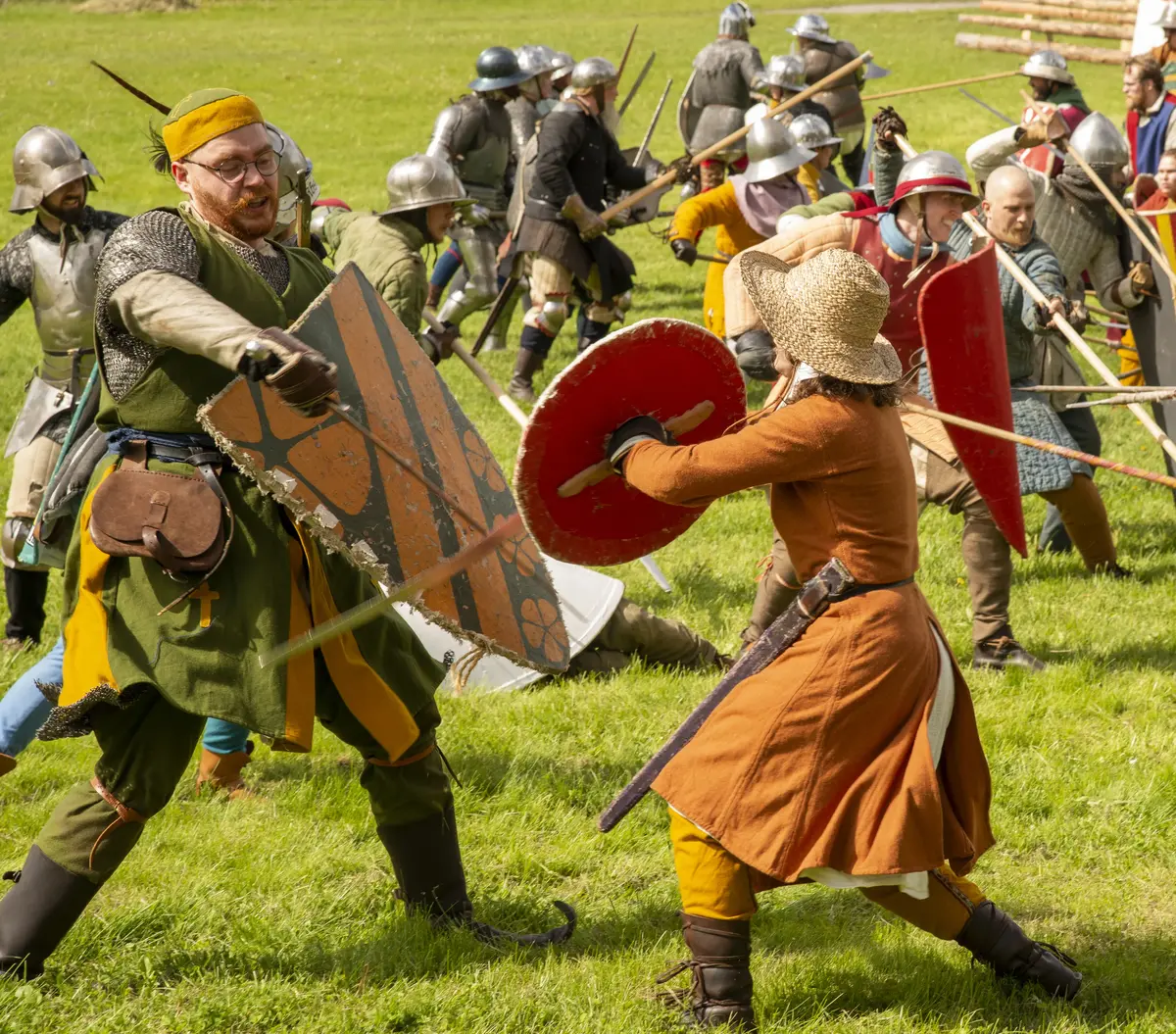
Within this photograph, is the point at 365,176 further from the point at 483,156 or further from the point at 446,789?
the point at 446,789

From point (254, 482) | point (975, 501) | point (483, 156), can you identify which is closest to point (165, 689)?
point (254, 482)

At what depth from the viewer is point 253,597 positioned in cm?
296

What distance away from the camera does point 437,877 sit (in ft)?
11.2

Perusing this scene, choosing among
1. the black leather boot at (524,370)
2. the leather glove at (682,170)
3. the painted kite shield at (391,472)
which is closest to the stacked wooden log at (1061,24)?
the leather glove at (682,170)

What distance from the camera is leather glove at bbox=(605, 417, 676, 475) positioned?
2.90m

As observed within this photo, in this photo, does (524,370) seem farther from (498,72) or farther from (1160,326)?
(1160,326)

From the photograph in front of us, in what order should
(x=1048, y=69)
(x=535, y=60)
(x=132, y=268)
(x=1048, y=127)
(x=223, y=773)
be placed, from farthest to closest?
(x=535, y=60) → (x=1048, y=69) → (x=1048, y=127) → (x=223, y=773) → (x=132, y=268)

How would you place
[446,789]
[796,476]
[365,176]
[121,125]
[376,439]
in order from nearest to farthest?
1. [796,476]
2. [376,439]
3. [446,789]
4. [365,176]
5. [121,125]

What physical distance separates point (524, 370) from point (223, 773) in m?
4.87

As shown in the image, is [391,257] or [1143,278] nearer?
[391,257]

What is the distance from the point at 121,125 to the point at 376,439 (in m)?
17.9

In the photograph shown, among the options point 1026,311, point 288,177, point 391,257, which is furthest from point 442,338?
point 1026,311

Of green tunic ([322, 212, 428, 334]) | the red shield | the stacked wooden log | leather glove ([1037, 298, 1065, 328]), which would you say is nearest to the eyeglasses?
the red shield

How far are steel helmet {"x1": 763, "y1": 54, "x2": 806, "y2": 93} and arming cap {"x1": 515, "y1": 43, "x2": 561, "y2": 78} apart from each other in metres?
1.54
